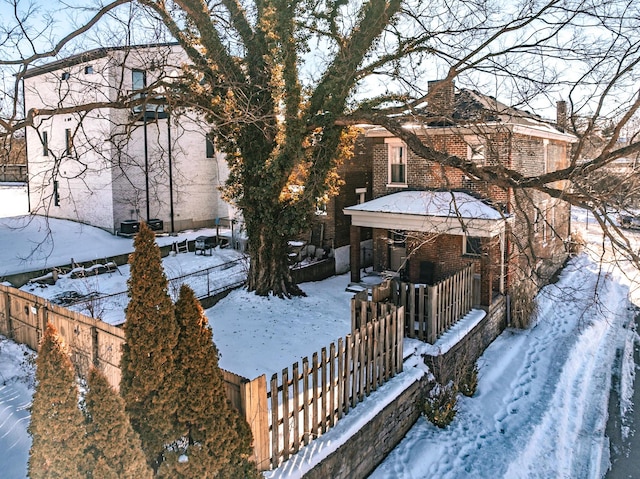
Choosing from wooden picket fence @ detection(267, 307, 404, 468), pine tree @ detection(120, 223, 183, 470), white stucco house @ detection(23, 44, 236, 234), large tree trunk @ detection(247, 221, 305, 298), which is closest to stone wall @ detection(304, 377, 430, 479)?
wooden picket fence @ detection(267, 307, 404, 468)

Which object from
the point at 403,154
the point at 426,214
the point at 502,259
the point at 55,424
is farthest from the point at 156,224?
the point at 55,424

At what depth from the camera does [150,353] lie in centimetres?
524

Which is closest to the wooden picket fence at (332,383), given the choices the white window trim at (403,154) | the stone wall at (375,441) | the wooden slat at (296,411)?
the wooden slat at (296,411)

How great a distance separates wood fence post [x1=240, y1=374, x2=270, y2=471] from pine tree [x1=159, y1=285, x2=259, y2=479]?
155mm

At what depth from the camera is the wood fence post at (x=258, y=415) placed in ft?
18.5

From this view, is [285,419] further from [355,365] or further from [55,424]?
[55,424]

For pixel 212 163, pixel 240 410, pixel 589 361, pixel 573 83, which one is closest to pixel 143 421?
pixel 240 410

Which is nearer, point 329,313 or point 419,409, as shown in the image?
point 419,409

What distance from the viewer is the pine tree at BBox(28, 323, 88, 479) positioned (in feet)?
14.4

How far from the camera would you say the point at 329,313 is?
13352mm

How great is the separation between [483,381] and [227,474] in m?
7.40

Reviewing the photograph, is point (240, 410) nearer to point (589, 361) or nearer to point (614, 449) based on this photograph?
point (614, 449)

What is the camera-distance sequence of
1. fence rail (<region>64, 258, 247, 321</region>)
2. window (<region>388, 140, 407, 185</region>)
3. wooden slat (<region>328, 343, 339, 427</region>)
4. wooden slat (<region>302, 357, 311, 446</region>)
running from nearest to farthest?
wooden slat (<region>302, 357, 311, 446</region>), wooden slat (<region>328, 343, 339, 427</region>), fence rail (<region>64, 258, 247, 321</region>), window (<region>388, 140, 407, 185</region>)

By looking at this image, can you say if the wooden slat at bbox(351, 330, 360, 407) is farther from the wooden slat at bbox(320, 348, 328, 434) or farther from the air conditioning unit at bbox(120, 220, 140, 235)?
the air conditioning unit at bbox(120, 220, 140, 235)
